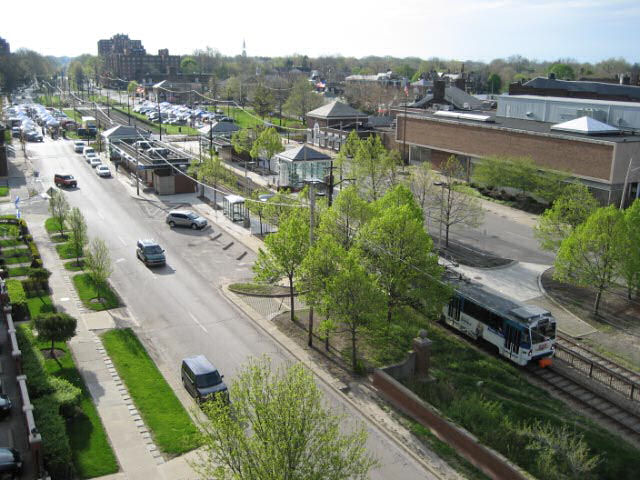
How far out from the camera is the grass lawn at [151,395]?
1952cm

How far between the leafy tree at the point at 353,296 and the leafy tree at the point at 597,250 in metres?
11.7

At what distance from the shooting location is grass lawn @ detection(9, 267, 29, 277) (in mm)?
33844

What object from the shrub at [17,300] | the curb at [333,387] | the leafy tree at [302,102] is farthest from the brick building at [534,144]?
the leafy tree at [302,102]

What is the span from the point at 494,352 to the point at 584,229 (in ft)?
26.1

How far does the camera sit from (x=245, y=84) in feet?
505

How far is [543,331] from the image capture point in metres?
25.4

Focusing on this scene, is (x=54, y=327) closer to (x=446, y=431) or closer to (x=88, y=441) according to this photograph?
(x=88, y=441)

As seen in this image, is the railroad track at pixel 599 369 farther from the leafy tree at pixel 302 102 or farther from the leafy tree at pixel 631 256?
the leafy tree at pixel 302 102

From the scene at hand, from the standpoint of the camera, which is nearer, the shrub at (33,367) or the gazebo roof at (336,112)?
the shrub at (33,367)

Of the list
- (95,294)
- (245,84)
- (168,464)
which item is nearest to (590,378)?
(168,464)

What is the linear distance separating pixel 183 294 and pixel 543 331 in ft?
57.5

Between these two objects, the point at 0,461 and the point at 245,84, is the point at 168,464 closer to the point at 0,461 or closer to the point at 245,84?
the point at 0,461

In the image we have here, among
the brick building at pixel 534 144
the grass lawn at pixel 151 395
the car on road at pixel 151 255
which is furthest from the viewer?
the brick building at pixel 534 144

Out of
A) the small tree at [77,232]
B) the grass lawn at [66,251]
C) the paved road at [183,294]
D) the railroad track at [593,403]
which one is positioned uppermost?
the small tree at [77,232]
